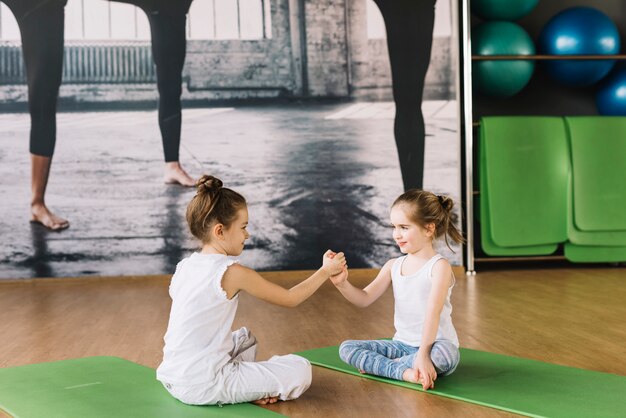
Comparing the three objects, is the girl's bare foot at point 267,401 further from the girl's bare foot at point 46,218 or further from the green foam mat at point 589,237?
the green foam mat at point 589,237

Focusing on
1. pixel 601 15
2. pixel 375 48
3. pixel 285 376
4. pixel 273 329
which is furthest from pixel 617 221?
pixel 285 376

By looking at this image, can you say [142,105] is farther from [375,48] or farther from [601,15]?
[601,15]

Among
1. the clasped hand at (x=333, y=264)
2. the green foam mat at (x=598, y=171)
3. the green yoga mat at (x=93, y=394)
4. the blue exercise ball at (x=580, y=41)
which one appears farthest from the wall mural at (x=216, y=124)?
the clasped hand at (x=333, y=264)

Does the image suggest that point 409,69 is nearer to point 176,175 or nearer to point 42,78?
point 176,175

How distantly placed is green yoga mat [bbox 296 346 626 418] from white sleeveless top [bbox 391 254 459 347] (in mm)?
144

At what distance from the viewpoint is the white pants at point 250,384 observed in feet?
7.17

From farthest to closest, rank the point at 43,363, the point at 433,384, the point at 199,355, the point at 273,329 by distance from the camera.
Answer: the point at 273,329 < the point at 43,363 < the point at 433,384 < the point at 199,355

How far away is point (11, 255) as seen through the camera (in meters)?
5.05

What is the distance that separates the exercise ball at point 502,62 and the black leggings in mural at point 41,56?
257 centimetres

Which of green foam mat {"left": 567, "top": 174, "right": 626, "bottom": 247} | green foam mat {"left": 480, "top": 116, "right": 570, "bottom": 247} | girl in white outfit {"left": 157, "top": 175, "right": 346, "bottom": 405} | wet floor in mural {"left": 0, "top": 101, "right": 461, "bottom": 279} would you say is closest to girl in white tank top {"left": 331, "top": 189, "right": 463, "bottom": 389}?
girl in white outfit {"left": 157, "top": 175, "right": 346, "bottom": 405}

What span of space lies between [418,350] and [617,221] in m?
3.24

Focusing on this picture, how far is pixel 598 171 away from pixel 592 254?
0.53 m

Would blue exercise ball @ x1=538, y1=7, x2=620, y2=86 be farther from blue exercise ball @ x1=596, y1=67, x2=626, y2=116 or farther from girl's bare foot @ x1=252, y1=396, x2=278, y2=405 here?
girl's bare foot @ x1=252, y1=396, x2=278, y2=405

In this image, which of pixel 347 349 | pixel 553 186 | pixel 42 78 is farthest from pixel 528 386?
pixel 42 78
